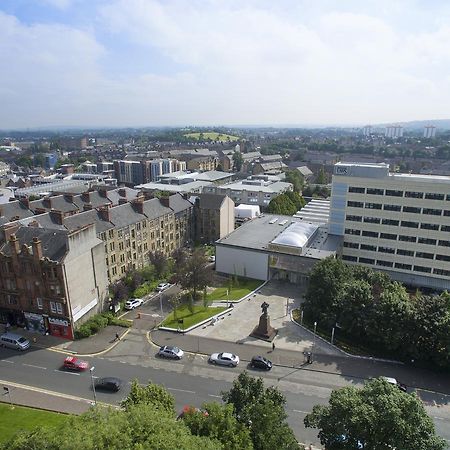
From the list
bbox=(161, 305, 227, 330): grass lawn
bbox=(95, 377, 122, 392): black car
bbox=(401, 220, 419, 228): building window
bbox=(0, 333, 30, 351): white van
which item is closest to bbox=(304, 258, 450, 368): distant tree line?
bbox=(161, 305, 227, 330): grass lawn

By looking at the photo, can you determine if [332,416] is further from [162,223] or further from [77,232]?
[162,223]

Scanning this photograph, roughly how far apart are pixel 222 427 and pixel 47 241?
4097 centimetres

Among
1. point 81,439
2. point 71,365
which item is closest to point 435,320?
point 81,439

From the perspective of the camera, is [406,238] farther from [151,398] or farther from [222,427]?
[151,398]

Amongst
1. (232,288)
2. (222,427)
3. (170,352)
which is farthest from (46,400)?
(232,288)

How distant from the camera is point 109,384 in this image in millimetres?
45000

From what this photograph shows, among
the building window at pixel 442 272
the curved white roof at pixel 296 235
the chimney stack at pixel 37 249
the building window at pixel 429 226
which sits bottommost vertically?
the building window at pixel 442 272

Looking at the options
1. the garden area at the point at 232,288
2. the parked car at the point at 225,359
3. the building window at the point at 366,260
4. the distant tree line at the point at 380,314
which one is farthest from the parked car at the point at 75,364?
the building window at the point at 366,260

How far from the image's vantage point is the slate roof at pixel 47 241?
55.0 metres

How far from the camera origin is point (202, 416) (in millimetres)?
29766

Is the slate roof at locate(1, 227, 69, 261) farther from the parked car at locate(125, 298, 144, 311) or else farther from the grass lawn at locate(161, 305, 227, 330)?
the grass lawn at locate(161, 305, 227, 330)

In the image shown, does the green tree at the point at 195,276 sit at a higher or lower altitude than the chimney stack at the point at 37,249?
lower

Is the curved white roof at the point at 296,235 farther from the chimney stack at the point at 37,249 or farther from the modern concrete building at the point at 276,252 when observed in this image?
the chimney stack at the point at 37,249

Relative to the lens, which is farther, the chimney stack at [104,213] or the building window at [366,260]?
the building window at [366,260]
